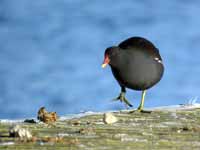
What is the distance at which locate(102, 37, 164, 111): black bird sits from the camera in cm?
962

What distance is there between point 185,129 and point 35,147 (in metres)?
2.25

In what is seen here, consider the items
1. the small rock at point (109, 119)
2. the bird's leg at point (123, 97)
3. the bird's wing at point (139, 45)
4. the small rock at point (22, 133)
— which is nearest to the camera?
the small rock at point (22, 133)

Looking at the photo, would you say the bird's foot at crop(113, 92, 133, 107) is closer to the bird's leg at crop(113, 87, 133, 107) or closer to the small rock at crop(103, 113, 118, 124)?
the bird's leg at crop(113, 87, 133, 107)

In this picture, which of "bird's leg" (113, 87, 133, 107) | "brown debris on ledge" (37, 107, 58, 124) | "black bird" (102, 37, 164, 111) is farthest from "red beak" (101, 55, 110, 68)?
"brown debris on ledge" (37, 107, 58, 124)

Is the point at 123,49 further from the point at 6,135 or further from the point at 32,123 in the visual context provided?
the point at 6,135

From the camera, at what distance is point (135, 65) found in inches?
380

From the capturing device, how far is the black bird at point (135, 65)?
9.62 m

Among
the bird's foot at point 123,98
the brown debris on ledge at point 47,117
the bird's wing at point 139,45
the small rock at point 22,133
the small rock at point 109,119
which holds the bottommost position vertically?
the small rock at point 22,133

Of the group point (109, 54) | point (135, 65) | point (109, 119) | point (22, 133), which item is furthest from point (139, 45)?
point (22, 133)

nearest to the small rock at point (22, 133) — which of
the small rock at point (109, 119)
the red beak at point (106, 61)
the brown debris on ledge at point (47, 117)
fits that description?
the brown debris on ledge at point (47, 117)

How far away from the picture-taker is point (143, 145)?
5.24 metres

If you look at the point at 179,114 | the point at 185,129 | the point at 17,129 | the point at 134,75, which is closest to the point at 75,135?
the point at 17,129

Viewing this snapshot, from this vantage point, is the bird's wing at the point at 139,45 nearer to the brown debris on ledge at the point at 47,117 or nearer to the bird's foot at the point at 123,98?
the bird's foot at the point at 123,98

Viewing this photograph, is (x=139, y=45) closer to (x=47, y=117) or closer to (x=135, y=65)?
(x=135, y=65)
